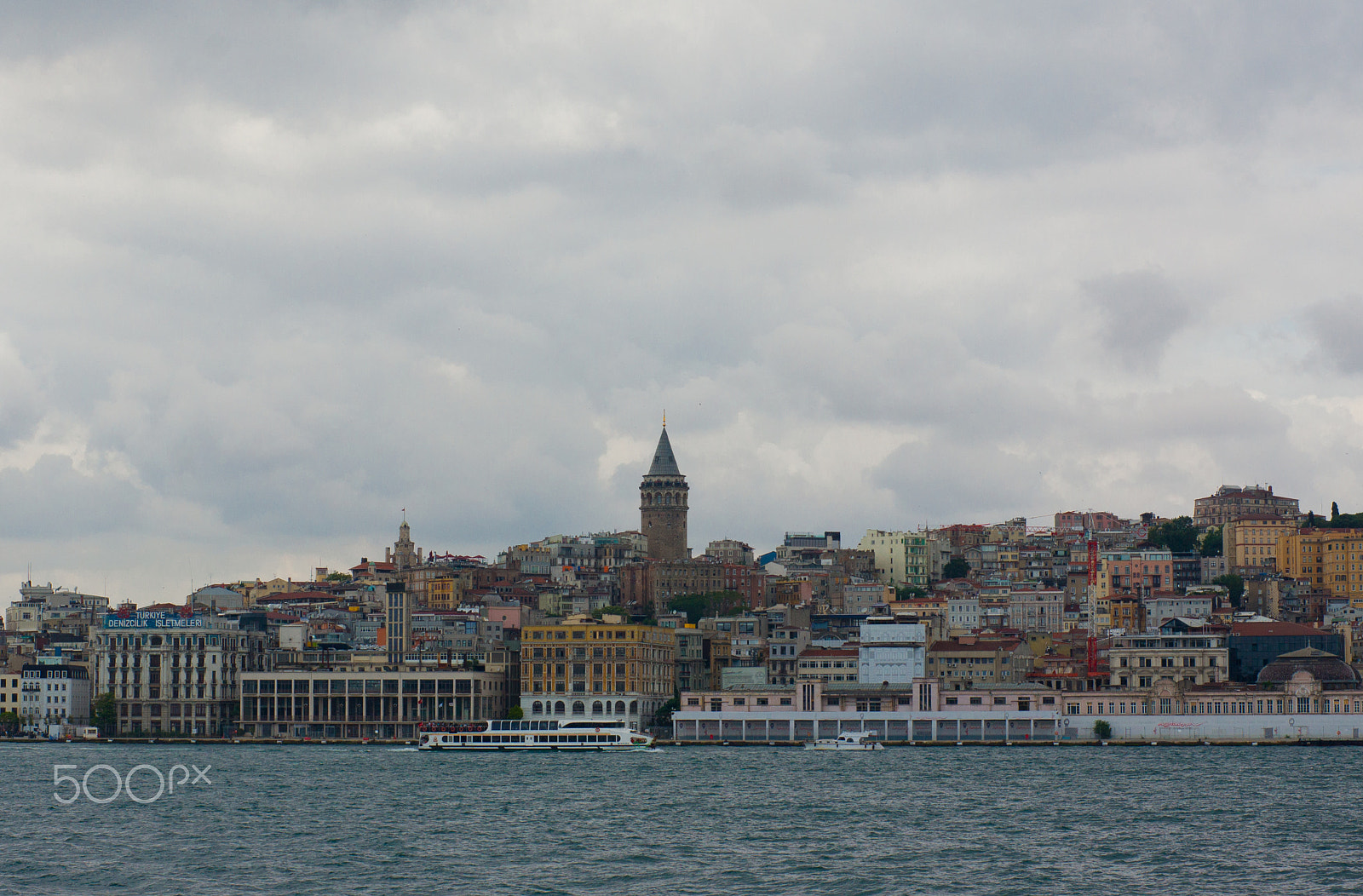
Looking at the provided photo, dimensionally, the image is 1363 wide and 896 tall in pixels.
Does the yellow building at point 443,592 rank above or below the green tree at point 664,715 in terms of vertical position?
above

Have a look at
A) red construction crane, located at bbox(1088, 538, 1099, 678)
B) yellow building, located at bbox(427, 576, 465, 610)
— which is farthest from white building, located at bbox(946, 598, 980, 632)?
yellow building, located at bbox(427, 576, 465, 610)

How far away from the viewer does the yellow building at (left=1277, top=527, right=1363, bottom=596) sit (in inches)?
6629

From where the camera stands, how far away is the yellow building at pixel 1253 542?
584 feet

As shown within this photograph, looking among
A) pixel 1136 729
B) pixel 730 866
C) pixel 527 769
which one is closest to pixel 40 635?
pixel 527 769

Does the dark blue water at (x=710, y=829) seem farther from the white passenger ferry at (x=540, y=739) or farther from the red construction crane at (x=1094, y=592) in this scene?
the red construction crane at (x=1094, y=592)

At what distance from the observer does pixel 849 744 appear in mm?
113188

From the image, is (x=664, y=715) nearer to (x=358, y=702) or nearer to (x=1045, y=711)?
(x=358, y=702)

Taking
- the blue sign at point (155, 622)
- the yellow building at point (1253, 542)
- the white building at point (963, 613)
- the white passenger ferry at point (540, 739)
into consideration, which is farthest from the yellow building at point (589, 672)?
the yellow building at point (1253, 542)

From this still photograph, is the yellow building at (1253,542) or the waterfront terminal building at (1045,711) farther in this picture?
the yellow building at (1253,542)

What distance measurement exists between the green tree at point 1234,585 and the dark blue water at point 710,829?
69.9 metres

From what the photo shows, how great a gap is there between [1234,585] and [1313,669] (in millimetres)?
48858

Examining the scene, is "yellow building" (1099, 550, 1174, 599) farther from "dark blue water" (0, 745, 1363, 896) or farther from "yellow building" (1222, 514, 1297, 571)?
"dark blue water" (0, 745, 1363, 896)

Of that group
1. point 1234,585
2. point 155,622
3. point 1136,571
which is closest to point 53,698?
point 155,622

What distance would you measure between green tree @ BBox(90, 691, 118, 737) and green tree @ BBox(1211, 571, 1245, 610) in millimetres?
89670
